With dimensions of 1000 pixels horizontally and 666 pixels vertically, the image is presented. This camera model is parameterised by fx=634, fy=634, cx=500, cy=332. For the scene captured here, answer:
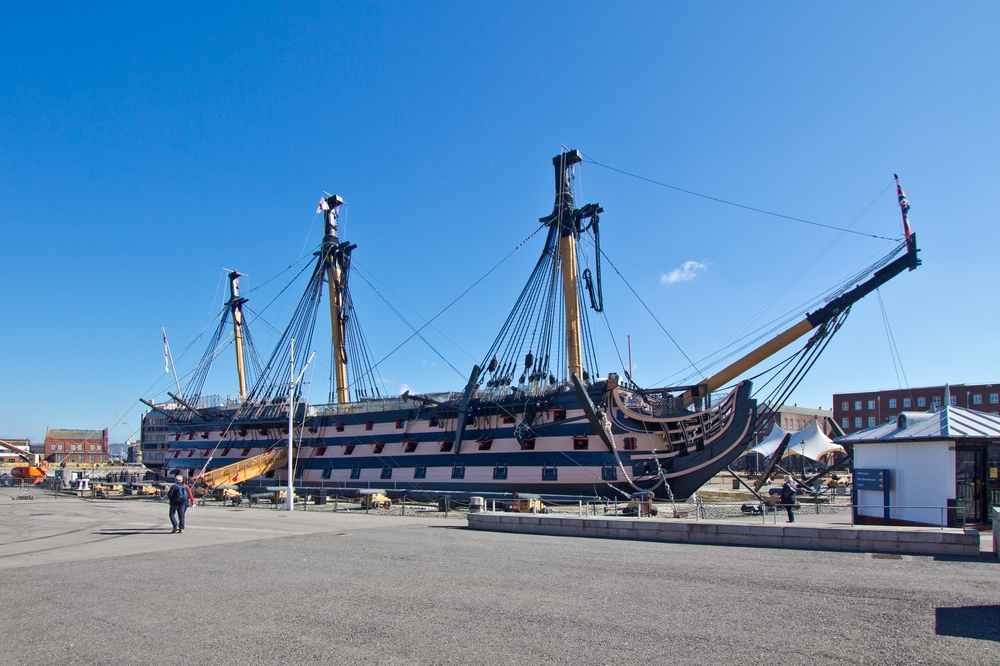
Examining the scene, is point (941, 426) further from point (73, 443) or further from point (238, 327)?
point (73, 443)

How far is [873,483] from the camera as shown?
57.9 feet

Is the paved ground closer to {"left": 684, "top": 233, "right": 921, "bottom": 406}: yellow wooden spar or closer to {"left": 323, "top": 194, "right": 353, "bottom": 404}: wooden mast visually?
{"left": 684, "top": 233, "right": 921, "bottom": 406}: yellow wooden spar

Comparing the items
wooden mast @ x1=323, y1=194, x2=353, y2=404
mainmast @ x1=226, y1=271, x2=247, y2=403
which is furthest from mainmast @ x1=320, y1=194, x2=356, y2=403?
mainmast @ x1=226, y1=271, x2=247, y2=403

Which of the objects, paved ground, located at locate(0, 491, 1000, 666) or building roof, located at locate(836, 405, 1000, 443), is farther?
building roof, located at locate(836, 405, 1000, 443)

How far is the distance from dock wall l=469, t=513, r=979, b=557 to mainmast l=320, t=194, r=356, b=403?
35020mm

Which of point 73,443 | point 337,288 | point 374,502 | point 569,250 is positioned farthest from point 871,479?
point 73,443

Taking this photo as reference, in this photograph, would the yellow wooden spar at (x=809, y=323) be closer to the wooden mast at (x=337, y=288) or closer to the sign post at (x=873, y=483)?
the sign post at (x=873, y=483)

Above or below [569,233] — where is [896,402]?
below

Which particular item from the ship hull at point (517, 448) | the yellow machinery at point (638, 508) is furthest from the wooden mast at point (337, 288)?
the yellow machinery at point (638, 508)

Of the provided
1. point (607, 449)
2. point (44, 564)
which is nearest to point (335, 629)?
point (44, 564)

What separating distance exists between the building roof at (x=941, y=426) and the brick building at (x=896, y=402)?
231 ft

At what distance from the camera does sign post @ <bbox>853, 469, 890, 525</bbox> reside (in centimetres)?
1722

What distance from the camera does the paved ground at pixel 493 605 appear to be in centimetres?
666

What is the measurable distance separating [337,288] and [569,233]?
74.1 ft
